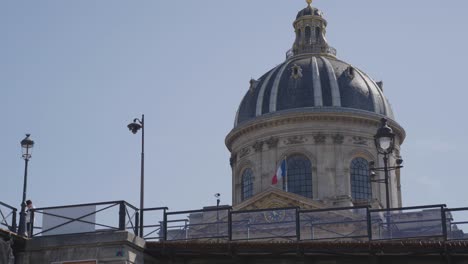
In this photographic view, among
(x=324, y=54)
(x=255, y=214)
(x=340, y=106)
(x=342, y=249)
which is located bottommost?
(x=342, y=249)

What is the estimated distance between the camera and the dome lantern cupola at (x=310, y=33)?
77.9 m

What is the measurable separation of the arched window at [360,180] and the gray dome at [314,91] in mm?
3924

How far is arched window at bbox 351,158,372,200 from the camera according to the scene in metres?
68.8

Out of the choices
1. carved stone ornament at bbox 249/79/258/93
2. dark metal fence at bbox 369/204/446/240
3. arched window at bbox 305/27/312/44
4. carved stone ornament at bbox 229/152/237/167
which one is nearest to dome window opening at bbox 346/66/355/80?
arched window at bbox 305/27/312/44

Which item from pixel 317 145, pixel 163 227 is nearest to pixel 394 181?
pixel 317 145

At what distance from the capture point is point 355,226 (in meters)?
31.7

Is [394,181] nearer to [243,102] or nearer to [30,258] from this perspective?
[243,102]

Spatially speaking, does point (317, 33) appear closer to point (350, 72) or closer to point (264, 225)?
point (350, 72)

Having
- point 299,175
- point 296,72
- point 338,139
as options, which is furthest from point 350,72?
point 299,175

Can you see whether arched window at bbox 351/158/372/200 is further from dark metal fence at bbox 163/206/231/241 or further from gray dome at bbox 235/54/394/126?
dark metal fence at bbox 163/206/231/241

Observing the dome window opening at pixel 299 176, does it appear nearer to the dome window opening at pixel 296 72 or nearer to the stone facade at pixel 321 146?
the stone facade at pixel 321 146

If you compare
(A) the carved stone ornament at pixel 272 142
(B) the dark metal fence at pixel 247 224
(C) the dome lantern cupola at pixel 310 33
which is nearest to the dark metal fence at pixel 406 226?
(B) the dark metal fence at pixel 247 224

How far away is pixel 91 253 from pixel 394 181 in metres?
49.2

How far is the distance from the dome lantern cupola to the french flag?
12.2 meters
